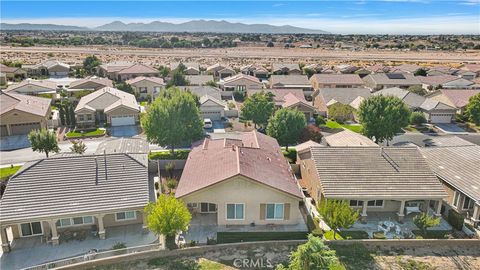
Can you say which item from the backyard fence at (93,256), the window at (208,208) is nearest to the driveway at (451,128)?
the window at (208,208)

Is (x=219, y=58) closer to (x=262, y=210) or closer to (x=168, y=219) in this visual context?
(x=262, y=210)

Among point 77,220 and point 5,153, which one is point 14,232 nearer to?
point 77,220

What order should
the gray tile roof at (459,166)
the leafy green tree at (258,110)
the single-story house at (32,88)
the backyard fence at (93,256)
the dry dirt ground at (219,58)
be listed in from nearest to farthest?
the backyard fence at (93,256) < the gray tile roof at (459,166) < the leafy green tree at (258,110) < the single-story house at (32,88) < the dry dirt ground at (219,58)

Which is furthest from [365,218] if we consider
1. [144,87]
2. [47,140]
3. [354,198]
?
[144,87]

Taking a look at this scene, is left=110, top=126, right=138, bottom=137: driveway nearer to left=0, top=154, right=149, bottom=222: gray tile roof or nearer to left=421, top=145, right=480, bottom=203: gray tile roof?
left=0, top=154, right=149, bottom=222: gray tile roof

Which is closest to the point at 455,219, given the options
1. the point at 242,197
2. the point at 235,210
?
the point at 242,197

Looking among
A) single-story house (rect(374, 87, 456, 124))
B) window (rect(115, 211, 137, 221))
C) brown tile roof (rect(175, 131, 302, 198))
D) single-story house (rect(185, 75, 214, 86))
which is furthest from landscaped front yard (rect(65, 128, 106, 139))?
single-story house (rect(374, 87, 456, 124))

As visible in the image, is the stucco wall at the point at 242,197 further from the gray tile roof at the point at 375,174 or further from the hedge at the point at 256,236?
Result: the gray tile roof at the point at 375,174
